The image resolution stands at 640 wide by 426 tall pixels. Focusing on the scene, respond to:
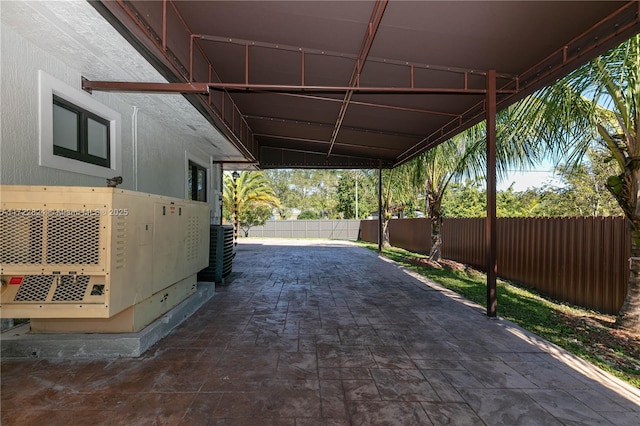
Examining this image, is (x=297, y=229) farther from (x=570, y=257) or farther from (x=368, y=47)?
(x=368, y=47)

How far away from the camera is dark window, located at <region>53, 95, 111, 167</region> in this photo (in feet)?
13.1

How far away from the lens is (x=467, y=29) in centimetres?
397

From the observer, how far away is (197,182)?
8.95 m

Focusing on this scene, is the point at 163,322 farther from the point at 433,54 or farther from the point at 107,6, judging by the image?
the point at 433,54

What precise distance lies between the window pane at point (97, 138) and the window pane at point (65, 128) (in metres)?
0.21

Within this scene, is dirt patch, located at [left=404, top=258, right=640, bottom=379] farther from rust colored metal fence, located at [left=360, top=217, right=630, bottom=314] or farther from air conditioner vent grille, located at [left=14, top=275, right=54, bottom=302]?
air conditioner vent grille, located at [left=14, top=275, right=54, bottom=302]

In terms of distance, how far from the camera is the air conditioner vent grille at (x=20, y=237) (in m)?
2.82

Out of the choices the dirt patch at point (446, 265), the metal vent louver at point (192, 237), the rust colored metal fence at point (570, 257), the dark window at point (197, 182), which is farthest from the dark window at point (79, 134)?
the dirt patch at point (446, 265)

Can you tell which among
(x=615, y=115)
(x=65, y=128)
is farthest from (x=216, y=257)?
(x=615, y=115)

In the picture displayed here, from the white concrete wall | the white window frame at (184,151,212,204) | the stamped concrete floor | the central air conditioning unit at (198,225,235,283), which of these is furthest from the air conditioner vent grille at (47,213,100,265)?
the white window frame at (184,151,212,204)

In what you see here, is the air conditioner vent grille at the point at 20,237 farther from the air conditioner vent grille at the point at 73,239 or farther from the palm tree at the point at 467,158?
the palm tree at the point at 467,158

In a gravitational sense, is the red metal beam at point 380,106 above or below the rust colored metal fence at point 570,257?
above

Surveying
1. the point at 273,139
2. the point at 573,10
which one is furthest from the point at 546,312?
the point at 273,139

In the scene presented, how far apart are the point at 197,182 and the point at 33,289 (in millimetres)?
6284
